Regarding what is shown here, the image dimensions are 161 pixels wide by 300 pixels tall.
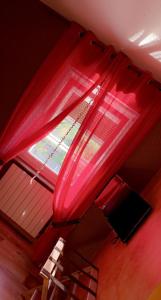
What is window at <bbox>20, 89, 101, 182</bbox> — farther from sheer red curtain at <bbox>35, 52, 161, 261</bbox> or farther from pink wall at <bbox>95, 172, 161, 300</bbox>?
pink wall at <bbox>95, 172, 161, 300</bbox>

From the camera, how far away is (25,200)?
3666 millimetres

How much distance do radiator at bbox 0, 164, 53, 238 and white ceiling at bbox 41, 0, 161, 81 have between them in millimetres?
1739

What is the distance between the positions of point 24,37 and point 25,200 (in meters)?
1.85

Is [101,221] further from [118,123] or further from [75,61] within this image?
[75,61]

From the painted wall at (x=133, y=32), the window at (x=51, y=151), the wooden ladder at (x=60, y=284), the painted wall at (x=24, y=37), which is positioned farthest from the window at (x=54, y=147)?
the wooden ladder at (x=60, y=284)

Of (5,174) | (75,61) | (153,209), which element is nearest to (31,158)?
(5,174)

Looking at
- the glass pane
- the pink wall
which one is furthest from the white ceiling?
the pink wall

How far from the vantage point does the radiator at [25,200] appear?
11.9 feet

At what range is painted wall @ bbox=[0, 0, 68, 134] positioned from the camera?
11.4ft

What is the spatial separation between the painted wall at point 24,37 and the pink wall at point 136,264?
1887mm

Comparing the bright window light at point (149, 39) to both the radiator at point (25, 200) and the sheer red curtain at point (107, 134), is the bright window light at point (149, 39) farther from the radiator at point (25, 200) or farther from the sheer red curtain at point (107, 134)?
the radiator at point (25, 200)

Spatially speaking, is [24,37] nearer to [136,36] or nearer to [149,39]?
[136,36]

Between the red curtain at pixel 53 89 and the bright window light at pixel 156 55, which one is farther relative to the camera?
the red curtain at pixel 53 89

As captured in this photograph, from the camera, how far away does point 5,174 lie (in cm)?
365
